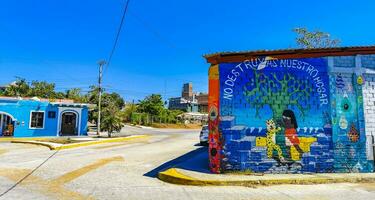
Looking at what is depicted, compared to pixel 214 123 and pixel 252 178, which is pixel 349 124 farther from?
pixel 214 123

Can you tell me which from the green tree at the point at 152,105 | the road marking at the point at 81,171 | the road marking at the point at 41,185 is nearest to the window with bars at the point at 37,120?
the road marking at the point at 81,171

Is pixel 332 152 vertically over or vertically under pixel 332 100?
under

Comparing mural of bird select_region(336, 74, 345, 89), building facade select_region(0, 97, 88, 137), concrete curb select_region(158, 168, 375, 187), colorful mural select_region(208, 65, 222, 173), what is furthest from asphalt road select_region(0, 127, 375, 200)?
building facade select_region(0, 97, 88, 137)

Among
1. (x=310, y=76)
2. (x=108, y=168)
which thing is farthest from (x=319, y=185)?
(x=108, y=168)

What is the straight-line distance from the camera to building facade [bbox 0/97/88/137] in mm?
28672

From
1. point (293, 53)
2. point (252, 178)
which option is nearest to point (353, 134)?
point (293, 53)

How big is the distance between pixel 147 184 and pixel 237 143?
3296mm

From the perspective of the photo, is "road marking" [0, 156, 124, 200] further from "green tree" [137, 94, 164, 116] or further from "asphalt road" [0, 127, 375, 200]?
"green tree" [137, 94, 164, 116]

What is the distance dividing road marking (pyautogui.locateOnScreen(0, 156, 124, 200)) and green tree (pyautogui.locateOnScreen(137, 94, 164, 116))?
50058 millimetres

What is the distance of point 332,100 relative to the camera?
10.9 meters

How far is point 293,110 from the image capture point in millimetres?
10812

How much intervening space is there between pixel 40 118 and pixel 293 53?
26.1 metres

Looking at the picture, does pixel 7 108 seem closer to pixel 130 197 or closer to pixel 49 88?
pixel 130 197

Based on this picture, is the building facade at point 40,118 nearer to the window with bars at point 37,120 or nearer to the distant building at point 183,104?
the window with bars at point 37,120
